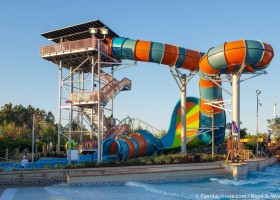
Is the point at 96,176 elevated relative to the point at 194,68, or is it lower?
lower

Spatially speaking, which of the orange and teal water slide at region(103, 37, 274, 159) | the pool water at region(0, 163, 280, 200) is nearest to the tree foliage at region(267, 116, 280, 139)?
the orange and teal water slide at region(103, 37, 274, 159)

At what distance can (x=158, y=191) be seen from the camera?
18875mm

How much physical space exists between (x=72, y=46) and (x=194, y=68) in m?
10.4

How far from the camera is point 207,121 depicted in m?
32.7

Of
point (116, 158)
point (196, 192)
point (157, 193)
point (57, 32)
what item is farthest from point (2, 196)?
point (57, 32)

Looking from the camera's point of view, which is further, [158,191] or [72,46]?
[72,46]

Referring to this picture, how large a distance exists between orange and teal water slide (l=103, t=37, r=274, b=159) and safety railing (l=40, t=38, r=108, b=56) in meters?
2.05

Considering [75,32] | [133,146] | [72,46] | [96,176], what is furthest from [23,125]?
[96,176]

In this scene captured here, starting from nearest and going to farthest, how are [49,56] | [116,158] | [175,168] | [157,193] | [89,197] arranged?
[89,197]
[157,193]
[175,168]
[116,158]
[49,56]

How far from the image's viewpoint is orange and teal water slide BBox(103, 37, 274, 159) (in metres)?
26.5

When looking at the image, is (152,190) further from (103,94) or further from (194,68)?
(194,68)

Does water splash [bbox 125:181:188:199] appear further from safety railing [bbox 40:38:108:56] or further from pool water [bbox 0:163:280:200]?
safety railing [bbox 40:38:108:56]

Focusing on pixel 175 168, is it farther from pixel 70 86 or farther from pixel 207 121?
pixel 70 86

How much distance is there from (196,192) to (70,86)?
1969cm
